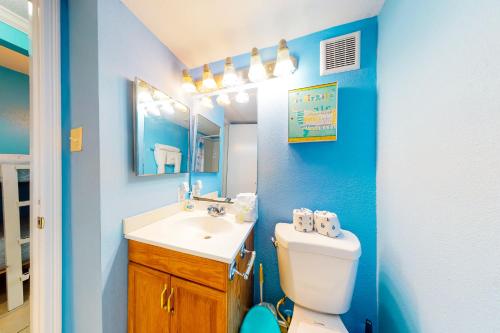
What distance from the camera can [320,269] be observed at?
769 millimetres

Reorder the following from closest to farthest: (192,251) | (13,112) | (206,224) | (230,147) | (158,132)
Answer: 1. (192,251)
2. (158,132)
3. (206,224)
4. (230,147)
5. (13,112)

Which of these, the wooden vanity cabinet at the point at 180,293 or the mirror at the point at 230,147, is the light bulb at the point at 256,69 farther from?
the wooden vanity cabinet at the point at 180,293

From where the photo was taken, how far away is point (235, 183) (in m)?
1.23

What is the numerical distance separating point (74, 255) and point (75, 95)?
0.86m

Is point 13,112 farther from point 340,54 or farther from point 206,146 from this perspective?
point 340,54

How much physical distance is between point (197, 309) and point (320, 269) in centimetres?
62

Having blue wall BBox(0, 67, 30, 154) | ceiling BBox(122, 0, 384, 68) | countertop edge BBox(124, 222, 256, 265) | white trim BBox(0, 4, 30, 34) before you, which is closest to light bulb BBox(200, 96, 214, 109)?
ceiling BBox(122, 0, 384, 68)

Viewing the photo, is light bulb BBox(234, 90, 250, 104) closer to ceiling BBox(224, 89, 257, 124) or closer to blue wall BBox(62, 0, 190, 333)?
ceiling BBox(224, 89, 257, 124)

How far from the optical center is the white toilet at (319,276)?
73cm

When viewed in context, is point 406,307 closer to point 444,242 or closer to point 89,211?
point 444,242

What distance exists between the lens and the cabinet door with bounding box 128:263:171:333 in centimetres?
78

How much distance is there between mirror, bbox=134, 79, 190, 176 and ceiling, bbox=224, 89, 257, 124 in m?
0.36

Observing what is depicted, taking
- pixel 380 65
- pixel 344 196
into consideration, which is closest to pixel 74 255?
pixel 344 196

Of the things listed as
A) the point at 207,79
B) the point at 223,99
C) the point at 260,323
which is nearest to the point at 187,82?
the point at 207,79
